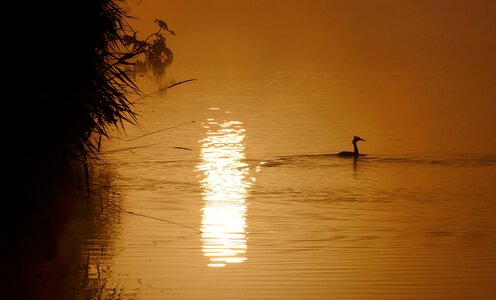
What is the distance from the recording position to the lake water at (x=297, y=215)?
14.3m

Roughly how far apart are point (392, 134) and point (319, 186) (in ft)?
38.1

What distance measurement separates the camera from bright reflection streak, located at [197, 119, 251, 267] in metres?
16.1

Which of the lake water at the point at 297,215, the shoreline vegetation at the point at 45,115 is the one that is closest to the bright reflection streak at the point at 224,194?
the lake water at the point at 297,215

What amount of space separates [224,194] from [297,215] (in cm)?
284

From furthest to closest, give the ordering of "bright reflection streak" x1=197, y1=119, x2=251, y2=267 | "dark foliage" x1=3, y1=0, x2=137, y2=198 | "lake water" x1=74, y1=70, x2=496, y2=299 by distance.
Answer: "bright reflection streak" x1=197, y1=119, x2=251, y2=267 < "lake water" x1=74, y1=70, x2=496, y2=299 < "dark foliage" x1=3, y1=0, x2=137, y2=198

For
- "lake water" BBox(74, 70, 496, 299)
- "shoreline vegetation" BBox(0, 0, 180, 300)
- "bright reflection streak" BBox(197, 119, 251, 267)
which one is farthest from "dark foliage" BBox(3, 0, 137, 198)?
"bright reflection streak" BBox(197, 119, 251, 267)

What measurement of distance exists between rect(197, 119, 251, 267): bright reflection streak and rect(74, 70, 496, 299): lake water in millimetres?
33

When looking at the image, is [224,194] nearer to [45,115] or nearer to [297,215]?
[297,215]

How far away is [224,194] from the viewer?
2167 cm

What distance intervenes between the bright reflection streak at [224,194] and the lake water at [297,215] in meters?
0.03

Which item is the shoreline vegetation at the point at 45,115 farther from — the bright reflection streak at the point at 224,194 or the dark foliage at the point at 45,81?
the bright reflection streak at the point at 224,194

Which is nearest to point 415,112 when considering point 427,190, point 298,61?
point 427,190

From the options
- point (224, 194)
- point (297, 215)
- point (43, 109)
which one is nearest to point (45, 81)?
point (43, 109)

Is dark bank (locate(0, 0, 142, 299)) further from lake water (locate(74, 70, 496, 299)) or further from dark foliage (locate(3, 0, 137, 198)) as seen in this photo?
lake water (locate(74, 70, 496, 299))
